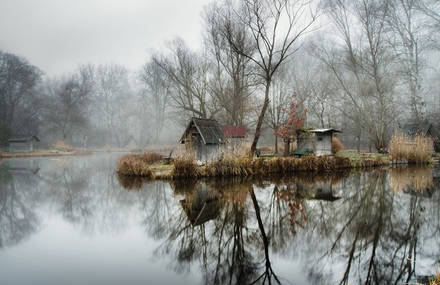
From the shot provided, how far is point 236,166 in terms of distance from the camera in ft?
39.4

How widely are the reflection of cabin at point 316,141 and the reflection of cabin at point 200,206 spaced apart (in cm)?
1349

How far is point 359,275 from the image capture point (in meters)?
3.25

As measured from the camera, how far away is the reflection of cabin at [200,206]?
5.64 meters

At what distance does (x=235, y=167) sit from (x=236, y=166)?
75 mm

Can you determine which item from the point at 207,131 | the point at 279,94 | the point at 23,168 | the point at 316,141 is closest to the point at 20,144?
the point at 23,168

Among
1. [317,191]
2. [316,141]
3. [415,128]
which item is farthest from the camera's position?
[415,128]

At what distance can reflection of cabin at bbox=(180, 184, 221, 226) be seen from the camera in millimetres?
5644

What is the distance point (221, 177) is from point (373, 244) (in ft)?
26.3

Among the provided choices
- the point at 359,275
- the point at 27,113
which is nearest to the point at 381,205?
the point at 359,275

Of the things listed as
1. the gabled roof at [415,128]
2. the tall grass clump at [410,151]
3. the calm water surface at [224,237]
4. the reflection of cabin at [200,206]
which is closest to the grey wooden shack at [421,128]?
the gabled roof at [415,128]

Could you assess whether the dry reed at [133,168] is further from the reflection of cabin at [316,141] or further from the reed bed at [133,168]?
the reflection of cabin at [316,141]

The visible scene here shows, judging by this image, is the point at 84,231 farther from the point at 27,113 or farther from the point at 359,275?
the point at 27,113

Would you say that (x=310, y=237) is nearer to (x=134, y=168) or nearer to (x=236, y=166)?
(x=236, y=166)

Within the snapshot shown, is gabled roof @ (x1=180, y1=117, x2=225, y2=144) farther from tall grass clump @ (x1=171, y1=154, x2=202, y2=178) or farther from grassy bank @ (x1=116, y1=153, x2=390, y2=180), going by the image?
tall grass clump @ (x1=171, y1=154, x2=202, y2=178)
